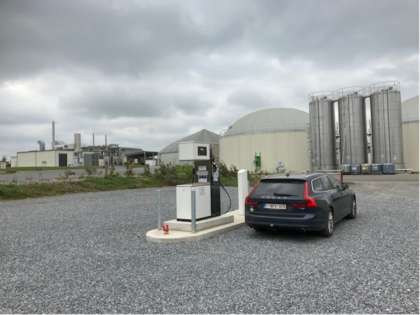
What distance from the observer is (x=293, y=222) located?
277 inches

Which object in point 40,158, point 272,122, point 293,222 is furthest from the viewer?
point 40,158

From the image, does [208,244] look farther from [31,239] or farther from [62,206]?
[62,206]

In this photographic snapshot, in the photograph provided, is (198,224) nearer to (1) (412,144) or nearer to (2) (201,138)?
(1) (412,144)

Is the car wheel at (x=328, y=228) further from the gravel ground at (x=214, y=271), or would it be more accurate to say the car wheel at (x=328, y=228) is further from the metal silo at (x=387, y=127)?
the metal silo at (x=387, y=127)

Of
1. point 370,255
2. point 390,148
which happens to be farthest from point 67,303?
point 390,148

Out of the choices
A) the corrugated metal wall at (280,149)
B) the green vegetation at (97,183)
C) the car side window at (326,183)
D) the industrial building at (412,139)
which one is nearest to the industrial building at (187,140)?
the corrugated metal wall at (280,149)

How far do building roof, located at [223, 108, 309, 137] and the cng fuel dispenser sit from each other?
35816mm

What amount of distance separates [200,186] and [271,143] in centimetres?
3573

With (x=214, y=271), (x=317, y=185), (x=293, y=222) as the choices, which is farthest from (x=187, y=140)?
(x=214, y=271)

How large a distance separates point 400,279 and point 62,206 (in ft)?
41.1

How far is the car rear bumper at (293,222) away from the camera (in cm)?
696

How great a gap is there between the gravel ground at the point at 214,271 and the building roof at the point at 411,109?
36853 mm

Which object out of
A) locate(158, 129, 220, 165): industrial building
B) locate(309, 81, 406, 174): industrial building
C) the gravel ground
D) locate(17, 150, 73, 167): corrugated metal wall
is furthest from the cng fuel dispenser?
locate(17, 150, 73, 167): corrugated metal wall

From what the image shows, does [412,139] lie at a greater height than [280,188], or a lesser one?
greater
